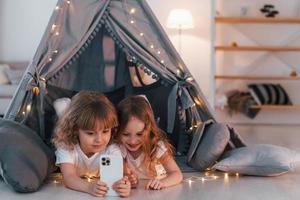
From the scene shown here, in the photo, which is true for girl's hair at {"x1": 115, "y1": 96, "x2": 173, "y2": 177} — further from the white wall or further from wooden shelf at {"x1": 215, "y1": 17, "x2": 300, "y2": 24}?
the white wall

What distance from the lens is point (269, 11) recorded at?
5.34 meters

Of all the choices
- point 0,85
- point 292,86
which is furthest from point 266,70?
point 0,85

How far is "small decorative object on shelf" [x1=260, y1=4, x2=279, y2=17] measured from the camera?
532 centimetres

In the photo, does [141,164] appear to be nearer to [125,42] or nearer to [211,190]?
[211,190]

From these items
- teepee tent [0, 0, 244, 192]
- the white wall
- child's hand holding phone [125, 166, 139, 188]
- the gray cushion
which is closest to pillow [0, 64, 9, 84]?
the gray cushion

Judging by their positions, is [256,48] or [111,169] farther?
[256,48]

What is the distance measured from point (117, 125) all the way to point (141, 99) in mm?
216

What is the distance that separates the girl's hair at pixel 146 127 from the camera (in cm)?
243

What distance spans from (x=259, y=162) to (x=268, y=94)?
289 cm

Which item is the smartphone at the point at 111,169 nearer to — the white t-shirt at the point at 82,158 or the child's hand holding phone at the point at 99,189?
the child's hand holding phone at the point at 99,189

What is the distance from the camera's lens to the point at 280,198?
227cm

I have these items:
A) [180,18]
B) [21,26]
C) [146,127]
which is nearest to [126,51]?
[146,127]

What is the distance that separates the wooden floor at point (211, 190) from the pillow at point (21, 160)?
0.06 metres

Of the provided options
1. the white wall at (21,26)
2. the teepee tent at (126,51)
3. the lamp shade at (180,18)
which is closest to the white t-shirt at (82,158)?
the teepee tent at (126,51)
